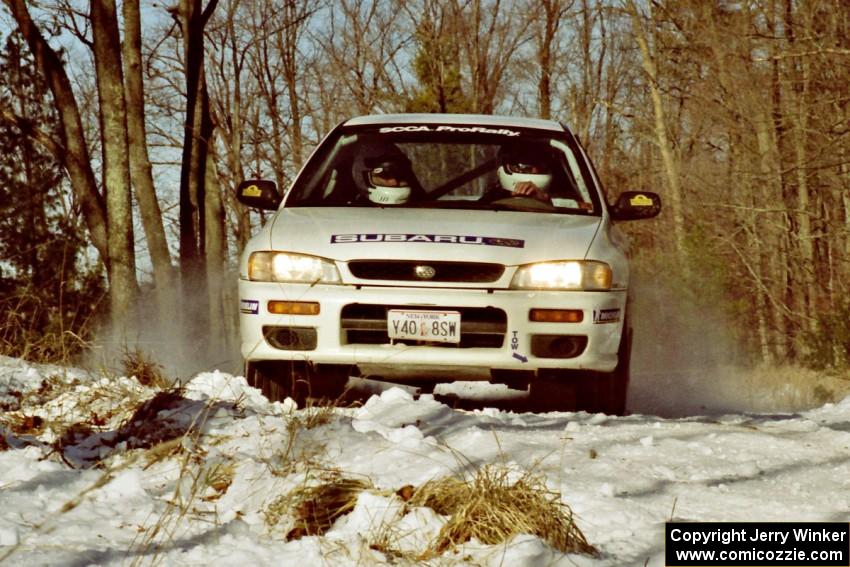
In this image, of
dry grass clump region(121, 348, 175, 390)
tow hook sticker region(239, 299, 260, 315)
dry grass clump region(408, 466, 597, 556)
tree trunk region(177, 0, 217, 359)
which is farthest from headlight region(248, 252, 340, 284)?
tree trunk region(177, 0, 217, 359)

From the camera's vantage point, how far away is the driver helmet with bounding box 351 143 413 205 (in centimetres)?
664

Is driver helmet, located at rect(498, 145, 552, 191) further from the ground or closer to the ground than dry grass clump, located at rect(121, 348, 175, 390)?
further from the ground

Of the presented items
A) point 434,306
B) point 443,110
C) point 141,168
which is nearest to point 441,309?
point 434,306

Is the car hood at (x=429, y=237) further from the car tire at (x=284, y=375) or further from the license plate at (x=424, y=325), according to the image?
the car tire at (x=284, y=375)

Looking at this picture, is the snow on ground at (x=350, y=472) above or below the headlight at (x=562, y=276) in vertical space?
below

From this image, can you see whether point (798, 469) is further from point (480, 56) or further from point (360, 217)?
point (480, 56)

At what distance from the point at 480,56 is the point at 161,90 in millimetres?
10305

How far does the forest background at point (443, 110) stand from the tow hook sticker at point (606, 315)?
2.74 meters

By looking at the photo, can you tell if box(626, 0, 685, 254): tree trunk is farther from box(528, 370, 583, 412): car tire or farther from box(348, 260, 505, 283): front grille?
box(348, 260, 505, 283): front grille

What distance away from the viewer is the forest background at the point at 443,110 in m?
14.2

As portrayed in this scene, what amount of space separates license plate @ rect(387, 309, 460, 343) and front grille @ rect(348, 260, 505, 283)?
0.56 ft

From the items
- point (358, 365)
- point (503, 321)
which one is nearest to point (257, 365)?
point (358, 365)

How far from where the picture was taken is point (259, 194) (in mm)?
6535

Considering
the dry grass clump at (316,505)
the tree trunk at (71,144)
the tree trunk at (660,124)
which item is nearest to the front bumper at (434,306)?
the dry grass clump at (316,505)
